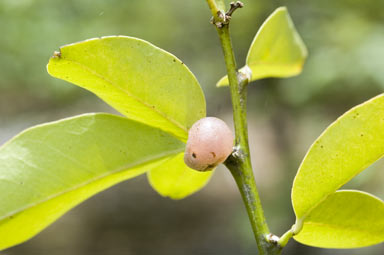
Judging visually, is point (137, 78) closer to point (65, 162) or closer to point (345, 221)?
point (65, 162)

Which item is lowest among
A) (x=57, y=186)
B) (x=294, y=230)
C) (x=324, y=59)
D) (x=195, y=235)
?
(x=195, y=235)

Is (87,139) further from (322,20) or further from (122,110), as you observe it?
(322,20)

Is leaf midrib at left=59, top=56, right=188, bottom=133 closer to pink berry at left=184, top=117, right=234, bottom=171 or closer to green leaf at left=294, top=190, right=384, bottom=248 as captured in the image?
pink berry at left=184, top=117, right=234, bottom=171

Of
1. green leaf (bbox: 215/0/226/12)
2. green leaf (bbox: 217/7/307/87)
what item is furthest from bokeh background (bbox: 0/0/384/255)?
green leaf (bbox: 215/0/226/12)

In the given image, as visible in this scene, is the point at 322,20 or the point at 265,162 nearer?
the point at 322,20

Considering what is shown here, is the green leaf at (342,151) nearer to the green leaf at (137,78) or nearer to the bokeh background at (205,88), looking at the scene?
the green leaf at (137,78)

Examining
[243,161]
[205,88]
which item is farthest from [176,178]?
[205,88]

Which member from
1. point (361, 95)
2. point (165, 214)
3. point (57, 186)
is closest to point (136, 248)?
point (165, 214)
